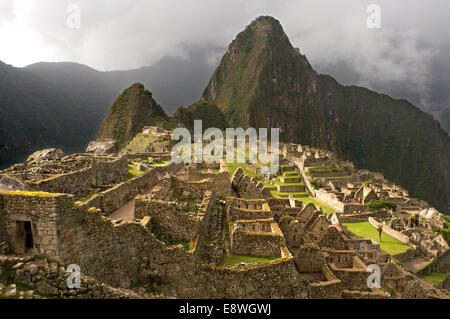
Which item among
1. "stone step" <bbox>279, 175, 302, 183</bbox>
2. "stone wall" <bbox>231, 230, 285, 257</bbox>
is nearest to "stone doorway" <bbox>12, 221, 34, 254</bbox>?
"stone wall" <bbox>231, 230, 285, 257</bbox>

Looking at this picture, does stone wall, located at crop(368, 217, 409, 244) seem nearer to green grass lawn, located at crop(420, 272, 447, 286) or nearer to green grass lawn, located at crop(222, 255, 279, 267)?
green grass lawn, located at crop(420, 272, 447, 286)

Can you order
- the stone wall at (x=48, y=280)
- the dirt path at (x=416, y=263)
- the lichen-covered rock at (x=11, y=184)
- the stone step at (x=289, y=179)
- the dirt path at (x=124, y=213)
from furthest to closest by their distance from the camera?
the stone step at (x=289, y=179) → the dirt path at (x=416, y=263) → the dirt path at (x=124, y=213) → the lichen-covered rock at (x=11, y=184) → the stone wall at (x=48, y=280)

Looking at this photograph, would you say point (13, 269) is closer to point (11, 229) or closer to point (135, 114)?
point (11, 229)

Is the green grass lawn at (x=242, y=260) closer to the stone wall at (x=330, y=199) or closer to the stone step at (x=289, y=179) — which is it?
the stone wall at (x=330, y=199)

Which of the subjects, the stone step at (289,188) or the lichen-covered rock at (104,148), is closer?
the lichen-covered rock at (104,148)

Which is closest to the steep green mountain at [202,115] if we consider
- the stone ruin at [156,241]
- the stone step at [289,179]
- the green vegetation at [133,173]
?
the stone step at [289,179]

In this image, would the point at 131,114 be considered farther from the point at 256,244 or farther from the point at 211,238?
the point at 256,244

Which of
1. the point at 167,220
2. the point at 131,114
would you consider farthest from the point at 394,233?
the point at 131,114
